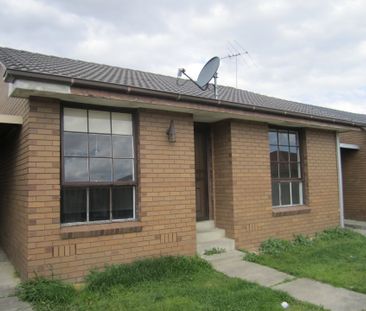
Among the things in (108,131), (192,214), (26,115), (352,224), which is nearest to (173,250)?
(192,214)

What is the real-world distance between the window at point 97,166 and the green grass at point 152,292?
965 millimetres

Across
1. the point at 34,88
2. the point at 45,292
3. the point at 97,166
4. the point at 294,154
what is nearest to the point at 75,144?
the point at 97,166

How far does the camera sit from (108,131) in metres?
6.18

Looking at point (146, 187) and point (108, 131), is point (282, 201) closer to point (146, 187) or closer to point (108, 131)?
point (146, 187)

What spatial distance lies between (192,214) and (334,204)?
4.98 meters

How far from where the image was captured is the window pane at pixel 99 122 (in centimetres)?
603

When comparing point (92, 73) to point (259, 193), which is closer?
point (92, 73)

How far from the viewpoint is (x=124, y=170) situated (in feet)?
20.7

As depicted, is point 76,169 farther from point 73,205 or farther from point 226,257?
point 226,257

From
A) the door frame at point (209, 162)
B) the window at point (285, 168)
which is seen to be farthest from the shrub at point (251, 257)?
the window at point (285, 168)

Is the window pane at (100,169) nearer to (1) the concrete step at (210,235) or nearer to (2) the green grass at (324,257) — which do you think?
(1) the concrete step at (210,235)

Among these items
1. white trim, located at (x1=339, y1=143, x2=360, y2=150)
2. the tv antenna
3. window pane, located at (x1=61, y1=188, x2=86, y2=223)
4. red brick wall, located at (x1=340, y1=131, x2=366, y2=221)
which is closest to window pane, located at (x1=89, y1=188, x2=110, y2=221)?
window pane, located at (x1=61, y1=188, x2=86, y2=223)

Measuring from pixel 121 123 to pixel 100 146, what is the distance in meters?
0.55

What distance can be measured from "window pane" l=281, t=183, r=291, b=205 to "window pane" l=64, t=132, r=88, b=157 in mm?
5088
